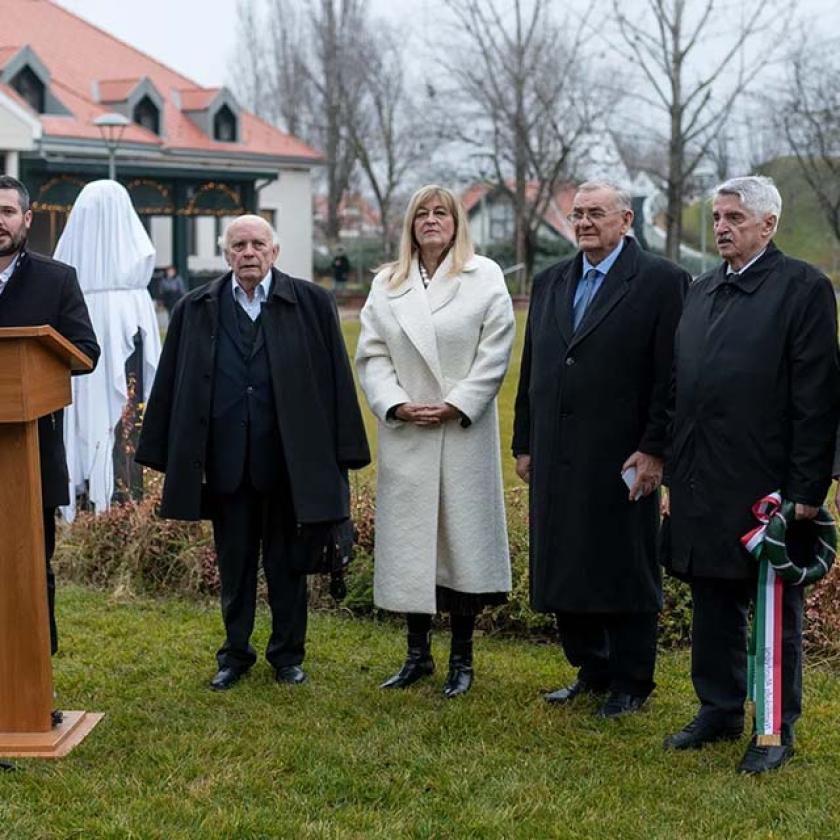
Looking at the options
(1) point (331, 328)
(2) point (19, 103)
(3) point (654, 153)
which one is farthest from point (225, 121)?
(1) point (331, 328)

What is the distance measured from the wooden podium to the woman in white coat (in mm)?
1372

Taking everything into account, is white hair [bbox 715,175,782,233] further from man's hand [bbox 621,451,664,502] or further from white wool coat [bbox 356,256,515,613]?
white wool coat [bbox 356,256,515,613]

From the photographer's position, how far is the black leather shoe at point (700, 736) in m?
5.15

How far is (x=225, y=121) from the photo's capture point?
44.5 meters

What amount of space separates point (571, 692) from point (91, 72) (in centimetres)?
3915

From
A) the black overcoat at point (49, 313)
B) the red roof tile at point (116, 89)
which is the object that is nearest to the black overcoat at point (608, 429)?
the black overcoat at point (49, 313)

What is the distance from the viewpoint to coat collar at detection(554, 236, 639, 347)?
5441mm

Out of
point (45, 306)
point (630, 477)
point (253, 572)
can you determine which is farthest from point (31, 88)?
point (630, 477)

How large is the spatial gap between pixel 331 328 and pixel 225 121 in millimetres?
40003

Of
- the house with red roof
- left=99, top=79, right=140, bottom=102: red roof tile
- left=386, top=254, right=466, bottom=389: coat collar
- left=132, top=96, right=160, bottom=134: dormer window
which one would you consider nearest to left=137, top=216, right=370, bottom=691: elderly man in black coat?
left=386, top=254, right=466, bottom=389: coat collar

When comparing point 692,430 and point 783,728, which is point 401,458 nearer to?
point 692,430

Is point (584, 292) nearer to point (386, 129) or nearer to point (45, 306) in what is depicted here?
point (45, 306)

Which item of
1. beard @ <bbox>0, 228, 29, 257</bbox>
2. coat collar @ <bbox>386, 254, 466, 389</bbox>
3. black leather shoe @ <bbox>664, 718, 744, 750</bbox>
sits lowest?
black leather shoe @ <bbox>664, 718, 744, 750</bbox>

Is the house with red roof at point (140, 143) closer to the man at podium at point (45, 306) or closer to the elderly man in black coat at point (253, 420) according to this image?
the elderly man in black coat at point (253, 420)
